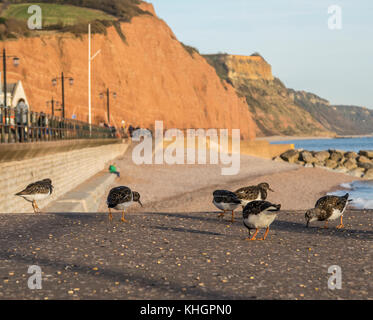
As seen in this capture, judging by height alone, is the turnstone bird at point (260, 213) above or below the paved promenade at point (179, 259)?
above

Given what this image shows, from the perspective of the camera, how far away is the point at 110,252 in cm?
854

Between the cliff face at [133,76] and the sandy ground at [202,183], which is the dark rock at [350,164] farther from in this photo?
the cliff face at [133,76]

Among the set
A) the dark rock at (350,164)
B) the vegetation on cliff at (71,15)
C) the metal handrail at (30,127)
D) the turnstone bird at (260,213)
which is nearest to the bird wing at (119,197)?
the turnstone bird at (260,213)

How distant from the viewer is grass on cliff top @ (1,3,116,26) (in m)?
97.2

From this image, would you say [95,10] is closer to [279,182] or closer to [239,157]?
[239,157]

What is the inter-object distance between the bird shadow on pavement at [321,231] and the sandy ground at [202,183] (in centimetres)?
1608

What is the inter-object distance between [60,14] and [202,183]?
74046 millimetres

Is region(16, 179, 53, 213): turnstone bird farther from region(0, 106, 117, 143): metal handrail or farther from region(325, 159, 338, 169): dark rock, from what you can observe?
region(325, 159, 338, 169): dark rock

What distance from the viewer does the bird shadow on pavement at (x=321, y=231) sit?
10.2 m

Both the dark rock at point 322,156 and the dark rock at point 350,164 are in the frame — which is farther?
the dark rock at point 322,156

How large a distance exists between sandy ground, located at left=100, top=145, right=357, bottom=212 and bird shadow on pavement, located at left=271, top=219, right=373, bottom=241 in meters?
16.1

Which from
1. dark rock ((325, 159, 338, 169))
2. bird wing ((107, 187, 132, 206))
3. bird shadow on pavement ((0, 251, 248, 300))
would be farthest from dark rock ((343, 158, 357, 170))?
bird shadow on pavement ((0, 251, 248, 300))

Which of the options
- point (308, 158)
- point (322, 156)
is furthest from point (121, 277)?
point (322, 156)

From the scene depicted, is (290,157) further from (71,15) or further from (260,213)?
(260,213)
